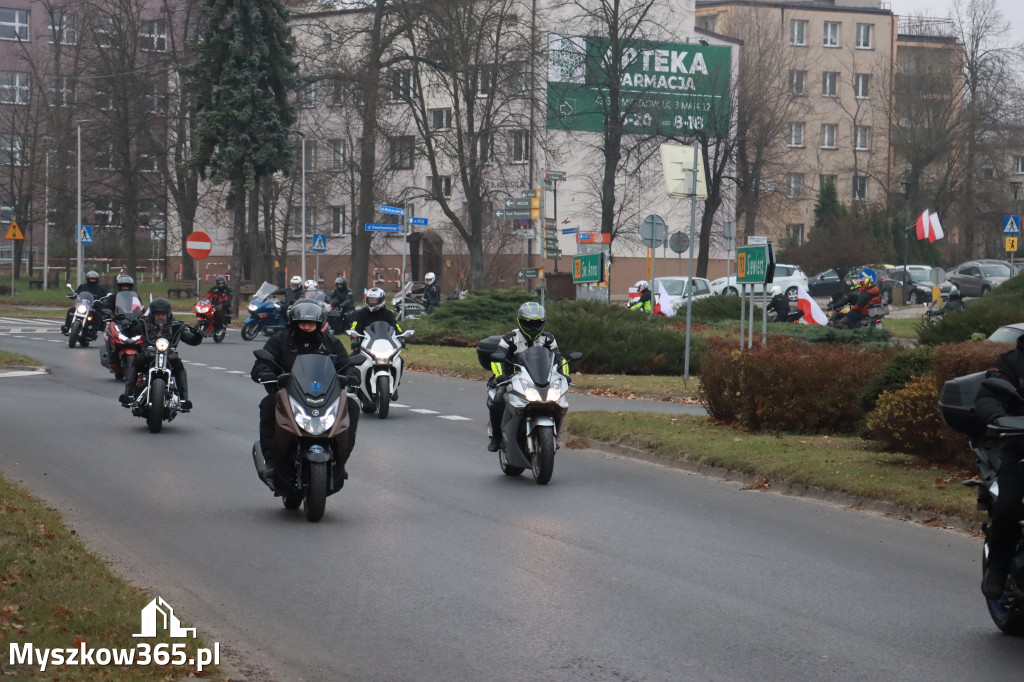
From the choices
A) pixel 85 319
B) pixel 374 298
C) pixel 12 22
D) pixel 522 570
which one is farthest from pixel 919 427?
pixel 12 22

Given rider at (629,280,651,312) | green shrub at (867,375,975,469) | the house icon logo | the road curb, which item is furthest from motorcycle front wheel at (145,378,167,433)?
rider at (629,280,651,312)

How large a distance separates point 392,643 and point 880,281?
4576 centimetres

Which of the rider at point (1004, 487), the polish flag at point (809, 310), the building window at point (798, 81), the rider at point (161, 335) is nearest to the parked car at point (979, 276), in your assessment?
the building window at point (798, 81)

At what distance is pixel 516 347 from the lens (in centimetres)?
1345

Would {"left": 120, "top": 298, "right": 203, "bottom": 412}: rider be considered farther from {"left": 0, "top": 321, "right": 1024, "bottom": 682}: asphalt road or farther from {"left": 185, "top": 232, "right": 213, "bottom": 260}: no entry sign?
{"left": 185, "top": 232, "right": 213, "bottom": 260}: no entry sign

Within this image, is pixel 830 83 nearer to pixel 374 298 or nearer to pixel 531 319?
pixel 374 298

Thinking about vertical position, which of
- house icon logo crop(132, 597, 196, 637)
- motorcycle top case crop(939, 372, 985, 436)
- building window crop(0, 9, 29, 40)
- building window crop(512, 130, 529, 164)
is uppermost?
building window crop(0, 9, 29, 40)

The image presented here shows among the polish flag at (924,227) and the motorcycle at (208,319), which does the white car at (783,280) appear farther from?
the motorcycle at (208,319)

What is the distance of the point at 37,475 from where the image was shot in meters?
12.8

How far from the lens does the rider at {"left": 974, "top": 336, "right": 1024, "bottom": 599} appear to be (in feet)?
22.0

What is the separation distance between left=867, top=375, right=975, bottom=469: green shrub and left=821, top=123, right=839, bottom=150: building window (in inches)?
3000

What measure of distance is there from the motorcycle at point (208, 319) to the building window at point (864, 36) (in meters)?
62.8

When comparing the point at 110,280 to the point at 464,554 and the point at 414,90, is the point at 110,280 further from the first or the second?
the point at 464,554

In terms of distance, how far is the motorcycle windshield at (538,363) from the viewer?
12.9 m
